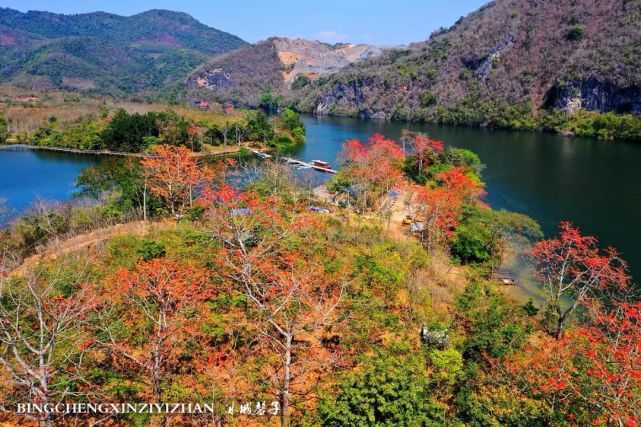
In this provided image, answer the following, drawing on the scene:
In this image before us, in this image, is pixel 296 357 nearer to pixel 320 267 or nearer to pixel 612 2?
pixel 320 267

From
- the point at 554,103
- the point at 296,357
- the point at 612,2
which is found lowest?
the point at 296,357

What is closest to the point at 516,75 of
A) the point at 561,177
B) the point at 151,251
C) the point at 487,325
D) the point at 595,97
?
the point at 595,97

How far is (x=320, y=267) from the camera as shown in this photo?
736 inches

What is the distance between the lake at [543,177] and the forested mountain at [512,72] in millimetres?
21938

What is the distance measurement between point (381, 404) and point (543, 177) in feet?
168

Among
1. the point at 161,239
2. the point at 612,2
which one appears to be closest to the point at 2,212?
the point at 161,239

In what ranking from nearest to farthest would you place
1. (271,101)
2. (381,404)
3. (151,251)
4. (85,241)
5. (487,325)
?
1. (381,404)
2. (487,325)
3. (151,251)
4. (85,241)
5. (271,101)

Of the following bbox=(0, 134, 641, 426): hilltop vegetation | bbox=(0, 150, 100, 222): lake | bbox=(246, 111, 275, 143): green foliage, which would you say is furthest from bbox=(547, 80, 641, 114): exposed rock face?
bbox=(0, 150, 100, 222): lake

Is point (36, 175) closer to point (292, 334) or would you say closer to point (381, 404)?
point (292, 334)

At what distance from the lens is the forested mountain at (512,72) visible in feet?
312

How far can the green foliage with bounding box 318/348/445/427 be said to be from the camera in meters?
9.88

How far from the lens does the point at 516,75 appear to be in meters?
114

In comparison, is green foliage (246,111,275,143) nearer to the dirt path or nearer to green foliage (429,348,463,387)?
the dirt path

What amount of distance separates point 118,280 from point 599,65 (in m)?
114
